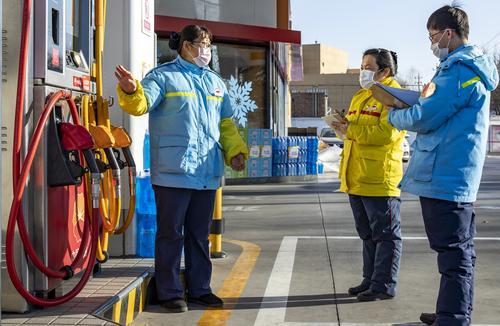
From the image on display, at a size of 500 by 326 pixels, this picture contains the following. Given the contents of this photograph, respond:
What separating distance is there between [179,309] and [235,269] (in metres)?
1.65

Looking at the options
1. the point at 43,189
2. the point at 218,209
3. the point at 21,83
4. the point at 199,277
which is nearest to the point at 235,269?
the point at 218,209

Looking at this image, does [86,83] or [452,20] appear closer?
[452,20]

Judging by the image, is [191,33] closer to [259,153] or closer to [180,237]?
[180,237]

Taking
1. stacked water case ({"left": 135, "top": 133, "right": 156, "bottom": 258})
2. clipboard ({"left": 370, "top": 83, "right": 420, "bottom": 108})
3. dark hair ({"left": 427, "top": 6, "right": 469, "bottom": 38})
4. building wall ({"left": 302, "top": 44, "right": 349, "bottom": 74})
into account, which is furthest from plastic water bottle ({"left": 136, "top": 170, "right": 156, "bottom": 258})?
building wall ({"left": 302, "top": 44, "right": 349, "bottom": 74})

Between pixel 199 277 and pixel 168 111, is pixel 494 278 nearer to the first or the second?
pixel 199 277

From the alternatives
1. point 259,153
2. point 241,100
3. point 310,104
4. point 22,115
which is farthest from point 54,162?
point 310,104

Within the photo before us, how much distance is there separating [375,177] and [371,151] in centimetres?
21

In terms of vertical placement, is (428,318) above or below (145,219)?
below

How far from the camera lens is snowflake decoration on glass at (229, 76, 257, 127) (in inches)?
741

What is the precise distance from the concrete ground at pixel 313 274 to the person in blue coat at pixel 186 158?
11.1 inches

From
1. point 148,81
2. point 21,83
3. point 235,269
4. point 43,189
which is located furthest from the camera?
point 235,269

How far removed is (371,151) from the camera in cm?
557

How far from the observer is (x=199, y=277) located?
209 inches

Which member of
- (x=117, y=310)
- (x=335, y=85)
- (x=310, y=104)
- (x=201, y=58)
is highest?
(x=335, y=85)
